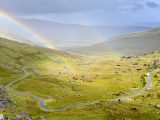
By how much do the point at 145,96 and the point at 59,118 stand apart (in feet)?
283

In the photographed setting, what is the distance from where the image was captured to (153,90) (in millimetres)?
186500

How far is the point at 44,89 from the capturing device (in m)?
188

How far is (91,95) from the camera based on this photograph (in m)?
181

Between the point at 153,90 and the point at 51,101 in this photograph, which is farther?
the point at 153,90

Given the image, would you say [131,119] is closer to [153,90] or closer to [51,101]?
[51,101]

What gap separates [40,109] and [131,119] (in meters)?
53.7

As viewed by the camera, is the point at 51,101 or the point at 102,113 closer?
the point at 102,113

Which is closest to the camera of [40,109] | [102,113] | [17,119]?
[17,119]

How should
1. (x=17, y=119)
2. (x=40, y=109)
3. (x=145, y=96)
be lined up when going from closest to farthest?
(x=17, y=119), (x=40, y=109), (x=145, y=96)

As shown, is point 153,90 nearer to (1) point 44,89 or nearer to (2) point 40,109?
(1) point 44,89

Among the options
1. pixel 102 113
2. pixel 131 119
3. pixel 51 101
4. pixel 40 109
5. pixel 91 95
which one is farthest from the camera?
pixel 91 95

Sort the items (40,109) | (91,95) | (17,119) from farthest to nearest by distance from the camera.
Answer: (91,95), (40,109), (17,119)

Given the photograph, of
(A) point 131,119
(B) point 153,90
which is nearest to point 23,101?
(A) point 131,119

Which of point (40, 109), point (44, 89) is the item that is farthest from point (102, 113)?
point (44, 89)
